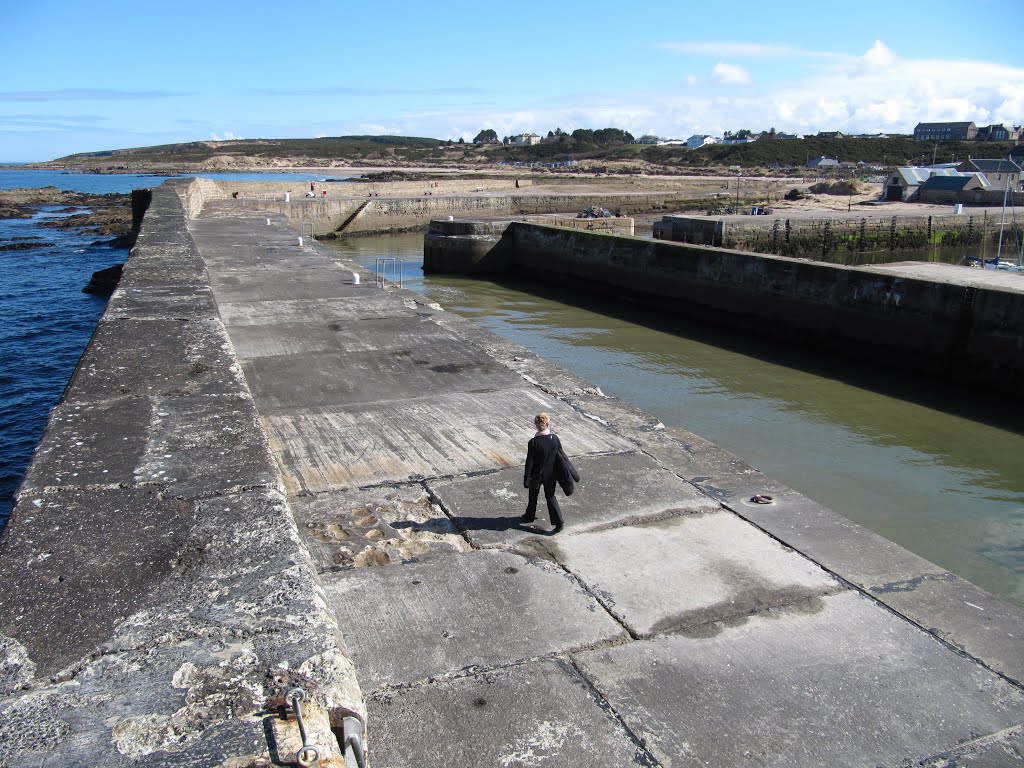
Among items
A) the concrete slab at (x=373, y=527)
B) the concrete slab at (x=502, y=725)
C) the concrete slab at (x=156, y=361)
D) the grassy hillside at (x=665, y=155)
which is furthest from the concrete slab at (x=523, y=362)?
the grassy hillside at (x=665, y=155)

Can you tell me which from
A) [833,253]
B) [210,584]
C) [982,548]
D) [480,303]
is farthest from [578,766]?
[833,253]

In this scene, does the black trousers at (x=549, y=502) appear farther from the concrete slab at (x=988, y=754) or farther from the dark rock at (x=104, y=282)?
the dark rock at (x=104, y=282)

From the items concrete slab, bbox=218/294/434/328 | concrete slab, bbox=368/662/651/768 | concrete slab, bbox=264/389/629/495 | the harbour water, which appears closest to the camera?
concrete slab, bbox=368/662/651/768

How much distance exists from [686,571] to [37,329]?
17.0 m

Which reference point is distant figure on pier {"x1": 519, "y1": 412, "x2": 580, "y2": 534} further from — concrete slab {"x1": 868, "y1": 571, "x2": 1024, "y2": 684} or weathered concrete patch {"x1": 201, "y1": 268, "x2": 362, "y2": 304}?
weathered concrete patch {"x1": 201, "y1": 268, "x2": 362, "y2": 304}

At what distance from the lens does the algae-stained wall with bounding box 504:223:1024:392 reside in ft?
40.5

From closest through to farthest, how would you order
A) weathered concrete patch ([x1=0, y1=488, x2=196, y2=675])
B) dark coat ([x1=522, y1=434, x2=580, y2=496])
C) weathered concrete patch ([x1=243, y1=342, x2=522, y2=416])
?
weathered concrete patch ([x1=0, y1=488, x2=196, y2=675]) → dark coat ([x1=522, y1=434, x2=580, y2=496]) → weathered concrete patch ([x1=243, y1=342, x2=522, y2=416])

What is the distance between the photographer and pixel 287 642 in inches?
93.5

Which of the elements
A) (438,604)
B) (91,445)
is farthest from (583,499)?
(91,445)

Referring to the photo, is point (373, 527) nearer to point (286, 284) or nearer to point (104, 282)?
point (286, 284)

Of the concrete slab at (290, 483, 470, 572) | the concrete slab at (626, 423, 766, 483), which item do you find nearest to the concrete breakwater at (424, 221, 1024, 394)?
the concrete slab at (626, 423, 766, 483)

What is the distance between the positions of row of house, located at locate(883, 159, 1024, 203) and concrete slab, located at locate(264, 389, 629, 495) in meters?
45.1

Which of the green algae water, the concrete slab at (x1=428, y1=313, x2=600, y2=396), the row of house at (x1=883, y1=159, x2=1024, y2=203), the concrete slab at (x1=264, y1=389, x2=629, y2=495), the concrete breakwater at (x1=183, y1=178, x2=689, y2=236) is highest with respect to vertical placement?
the row of house at (x1=883, y1=159, x2=1024, y2=203)

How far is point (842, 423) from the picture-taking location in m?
10.6
